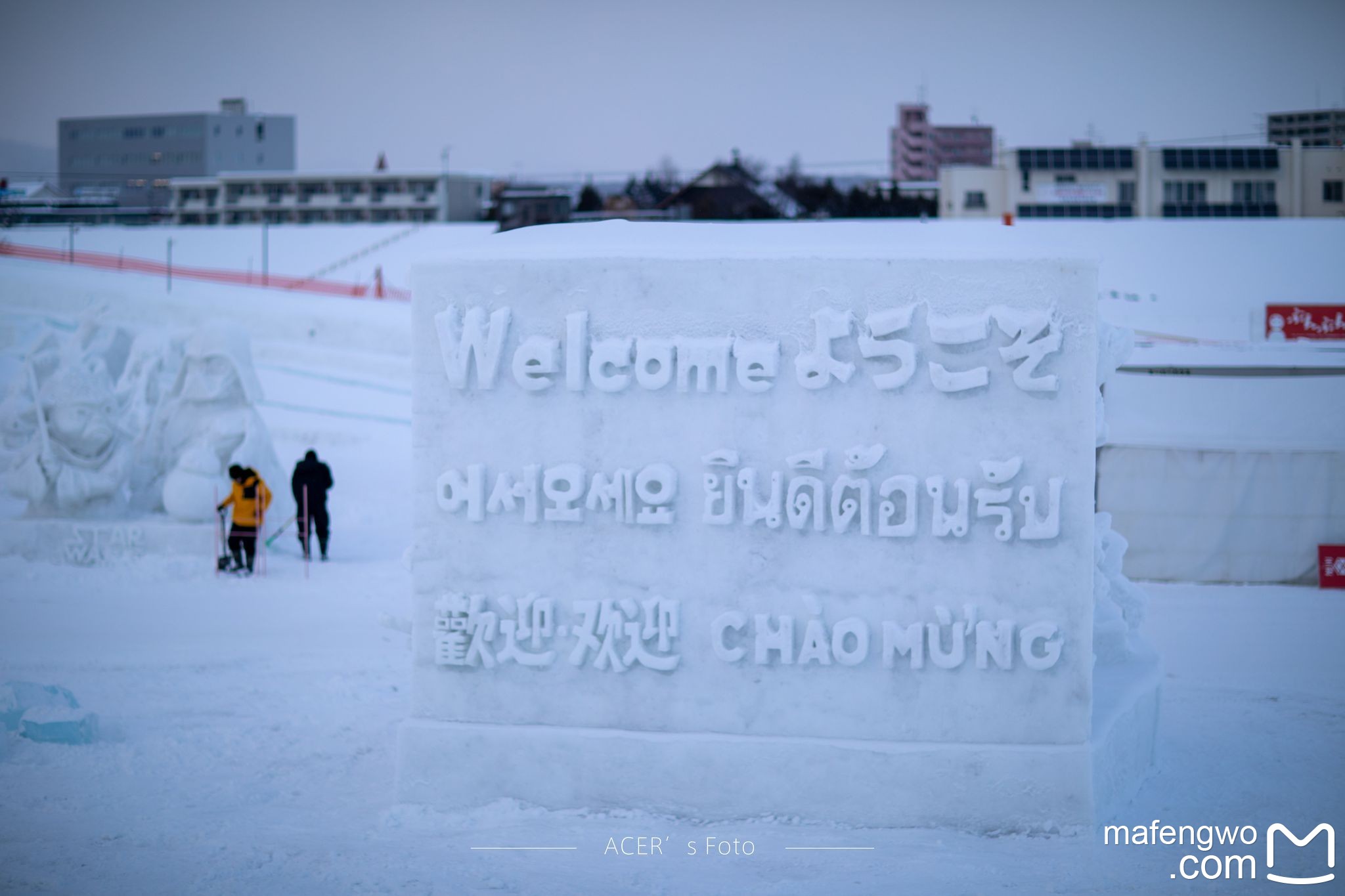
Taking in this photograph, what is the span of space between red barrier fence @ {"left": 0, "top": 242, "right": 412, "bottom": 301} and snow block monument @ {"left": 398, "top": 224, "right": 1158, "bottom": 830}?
3119 centimetres

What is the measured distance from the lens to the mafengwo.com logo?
582 centimetres

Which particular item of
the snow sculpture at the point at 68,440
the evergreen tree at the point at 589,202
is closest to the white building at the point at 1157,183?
the evergreen tree at the point at 589,202

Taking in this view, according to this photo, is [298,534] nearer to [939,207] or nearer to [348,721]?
[348,721]

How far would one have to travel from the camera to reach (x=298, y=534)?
14.7 meters

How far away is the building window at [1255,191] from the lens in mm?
47562

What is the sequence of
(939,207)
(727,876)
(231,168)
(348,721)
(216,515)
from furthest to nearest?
(231,168)
(939,207)
(216,515)
(348,721)
(727,876)

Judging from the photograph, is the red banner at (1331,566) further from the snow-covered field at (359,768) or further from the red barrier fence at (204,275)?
the red barrier fence at (204,275)

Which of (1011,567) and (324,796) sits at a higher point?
(1011,567)

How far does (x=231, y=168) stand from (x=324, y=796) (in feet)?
246

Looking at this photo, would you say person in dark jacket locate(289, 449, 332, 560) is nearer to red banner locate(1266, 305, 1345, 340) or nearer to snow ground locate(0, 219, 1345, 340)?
snow ground locate(0, 219, 1345, 340)

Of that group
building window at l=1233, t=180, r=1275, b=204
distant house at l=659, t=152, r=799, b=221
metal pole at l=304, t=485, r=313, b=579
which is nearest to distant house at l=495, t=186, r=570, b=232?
distant house at l=659, t=152, r=799, b=221

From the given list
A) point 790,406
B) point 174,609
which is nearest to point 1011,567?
point 790,406

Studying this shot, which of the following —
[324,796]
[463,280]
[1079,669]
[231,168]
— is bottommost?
[324,796]

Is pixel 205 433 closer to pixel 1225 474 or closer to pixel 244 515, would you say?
pixel 244 515
